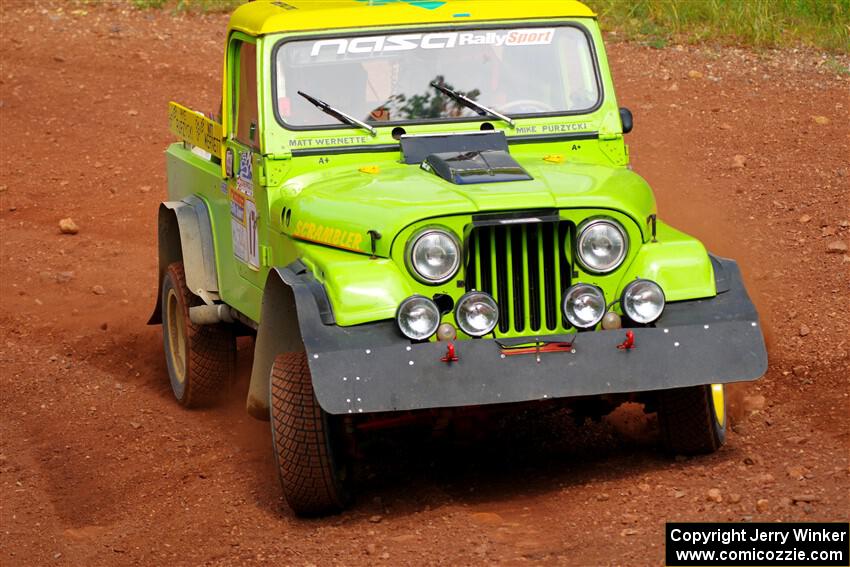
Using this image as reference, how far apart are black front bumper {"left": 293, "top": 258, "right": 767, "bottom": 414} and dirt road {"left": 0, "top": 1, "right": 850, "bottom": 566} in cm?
48

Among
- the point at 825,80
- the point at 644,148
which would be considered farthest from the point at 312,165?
the point at 825,80

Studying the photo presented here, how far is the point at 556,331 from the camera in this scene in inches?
237

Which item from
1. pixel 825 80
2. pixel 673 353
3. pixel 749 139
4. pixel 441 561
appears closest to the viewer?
pixel 441 561

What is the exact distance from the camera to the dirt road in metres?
5.80

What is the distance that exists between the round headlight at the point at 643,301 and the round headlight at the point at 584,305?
99 mm

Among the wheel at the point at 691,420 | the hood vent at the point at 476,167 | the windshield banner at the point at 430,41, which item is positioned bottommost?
the wheel at the point at 691,420

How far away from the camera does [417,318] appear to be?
572 centimetres

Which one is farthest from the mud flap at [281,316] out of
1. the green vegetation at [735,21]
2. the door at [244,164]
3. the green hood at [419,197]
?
the green vegetation at [735,21]

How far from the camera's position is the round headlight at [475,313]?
230 inches

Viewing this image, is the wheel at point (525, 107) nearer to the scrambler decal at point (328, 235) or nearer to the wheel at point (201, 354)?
the scrambler decal at point (328, 235)

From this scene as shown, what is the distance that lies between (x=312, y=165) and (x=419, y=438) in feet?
4.48

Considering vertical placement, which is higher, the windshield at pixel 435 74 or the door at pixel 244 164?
the windshield at pixel 435 74

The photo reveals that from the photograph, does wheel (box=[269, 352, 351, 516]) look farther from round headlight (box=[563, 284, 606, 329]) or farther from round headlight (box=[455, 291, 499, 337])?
round headlight (box=[563, 284, 606, 329])

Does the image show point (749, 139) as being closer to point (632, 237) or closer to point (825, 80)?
point (825, 80)
